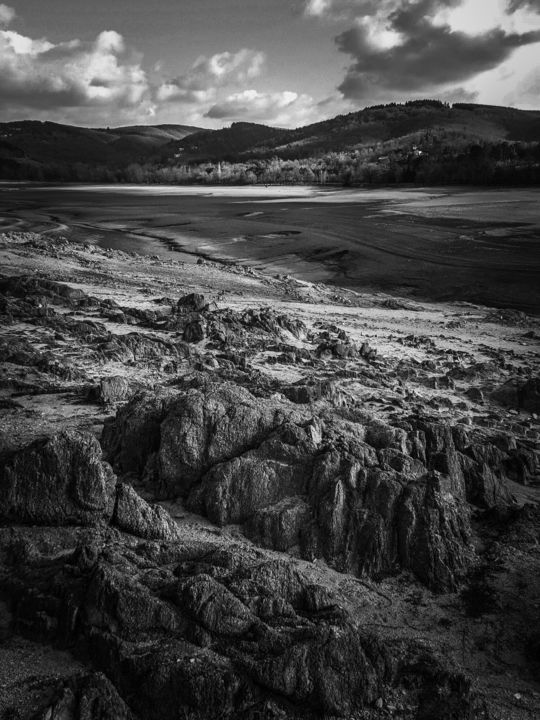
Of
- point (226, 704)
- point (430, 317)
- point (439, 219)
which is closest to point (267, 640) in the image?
point (226, 704)

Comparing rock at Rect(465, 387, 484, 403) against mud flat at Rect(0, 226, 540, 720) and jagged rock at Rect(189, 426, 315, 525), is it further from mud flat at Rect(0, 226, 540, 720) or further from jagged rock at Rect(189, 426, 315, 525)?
jagged rock at Rect(189, 426, 315, 525)

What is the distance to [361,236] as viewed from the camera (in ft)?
176

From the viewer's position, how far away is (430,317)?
26344 millimetres

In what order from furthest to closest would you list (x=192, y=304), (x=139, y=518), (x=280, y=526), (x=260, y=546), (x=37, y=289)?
1. (x=192, y=304)
2. (x=37, y=289)
3. (x=280, y=526)
4. (x=260, y=546)
5. (x=139, y=518)

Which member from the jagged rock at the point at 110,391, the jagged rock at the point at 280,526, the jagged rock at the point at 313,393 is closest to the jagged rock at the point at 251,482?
the jagged rock at the point at 280,526

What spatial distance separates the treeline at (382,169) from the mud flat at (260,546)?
95.0m

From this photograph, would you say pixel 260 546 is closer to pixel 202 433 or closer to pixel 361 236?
pixel 202 433

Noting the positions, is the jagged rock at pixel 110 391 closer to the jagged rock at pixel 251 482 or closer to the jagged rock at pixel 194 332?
the jagged rock at pixel 251 482

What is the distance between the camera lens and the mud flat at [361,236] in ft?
124

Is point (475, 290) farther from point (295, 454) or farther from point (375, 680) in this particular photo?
point (375, 680)

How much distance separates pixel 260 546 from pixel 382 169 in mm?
126279

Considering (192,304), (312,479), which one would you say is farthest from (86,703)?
(192,304)

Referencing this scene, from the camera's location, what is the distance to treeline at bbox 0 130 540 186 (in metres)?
101

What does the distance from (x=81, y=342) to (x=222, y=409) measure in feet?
27.3
